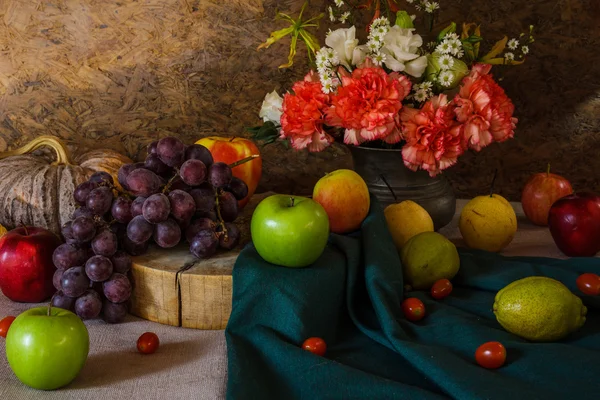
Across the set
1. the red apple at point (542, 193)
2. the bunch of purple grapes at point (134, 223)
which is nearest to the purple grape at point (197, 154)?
the bunch of purple grapes at point (134, 223)

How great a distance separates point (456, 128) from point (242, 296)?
1.97ft

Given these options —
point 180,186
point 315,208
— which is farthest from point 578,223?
point 180,186

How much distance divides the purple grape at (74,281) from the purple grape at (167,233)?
0.16 m

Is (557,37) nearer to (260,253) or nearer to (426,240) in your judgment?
(426,240)

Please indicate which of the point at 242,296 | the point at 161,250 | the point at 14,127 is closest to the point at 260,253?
the point at 242,296

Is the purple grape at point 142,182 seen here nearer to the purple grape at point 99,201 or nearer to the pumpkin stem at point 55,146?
the purple grape at point 99,201

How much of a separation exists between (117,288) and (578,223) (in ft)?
Result: 3.49

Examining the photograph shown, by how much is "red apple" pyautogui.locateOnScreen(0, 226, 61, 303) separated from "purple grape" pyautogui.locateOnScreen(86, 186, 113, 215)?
6.2 inches

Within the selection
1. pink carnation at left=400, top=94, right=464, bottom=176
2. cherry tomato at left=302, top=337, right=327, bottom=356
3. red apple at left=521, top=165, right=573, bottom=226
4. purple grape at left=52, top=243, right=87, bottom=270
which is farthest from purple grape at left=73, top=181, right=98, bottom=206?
red apple at left=521, top=165, right=573, bottom=226

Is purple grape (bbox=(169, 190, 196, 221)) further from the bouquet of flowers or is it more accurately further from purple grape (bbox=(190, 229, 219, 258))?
the bouquet of flowers

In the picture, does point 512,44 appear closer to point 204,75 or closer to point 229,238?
point 204,75

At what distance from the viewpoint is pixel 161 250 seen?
145cm

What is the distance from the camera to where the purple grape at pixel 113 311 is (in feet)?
4.47

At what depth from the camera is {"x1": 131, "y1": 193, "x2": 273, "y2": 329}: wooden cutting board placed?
134 centimetres
